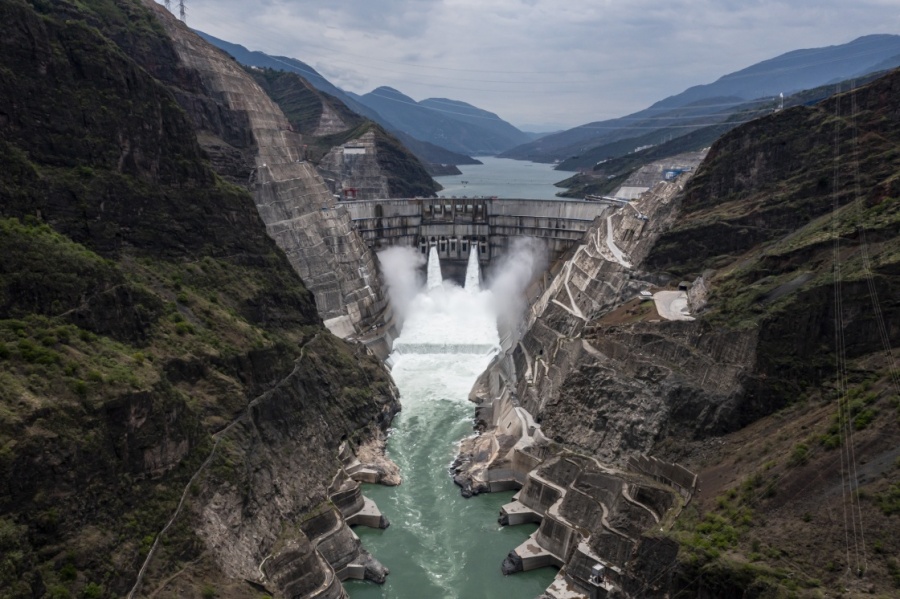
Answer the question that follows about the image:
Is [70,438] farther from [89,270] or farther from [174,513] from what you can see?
[89,270]

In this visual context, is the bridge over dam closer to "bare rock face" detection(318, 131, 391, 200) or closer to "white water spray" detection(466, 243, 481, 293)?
"white water spray" detection(466, 243, 481, 293)

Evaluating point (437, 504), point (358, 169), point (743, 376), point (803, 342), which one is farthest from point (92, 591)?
point (358, 169)

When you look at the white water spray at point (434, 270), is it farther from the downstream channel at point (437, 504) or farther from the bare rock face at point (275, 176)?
the bare rock face at point (275, 176)

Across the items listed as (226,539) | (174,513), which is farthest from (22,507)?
(226,539)

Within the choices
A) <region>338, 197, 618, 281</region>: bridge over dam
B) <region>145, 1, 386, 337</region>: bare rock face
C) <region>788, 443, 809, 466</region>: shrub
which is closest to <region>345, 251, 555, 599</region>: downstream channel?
<region>145, 1, 386, 337</region>: bare rock face

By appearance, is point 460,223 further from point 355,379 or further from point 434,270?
point 355,379
